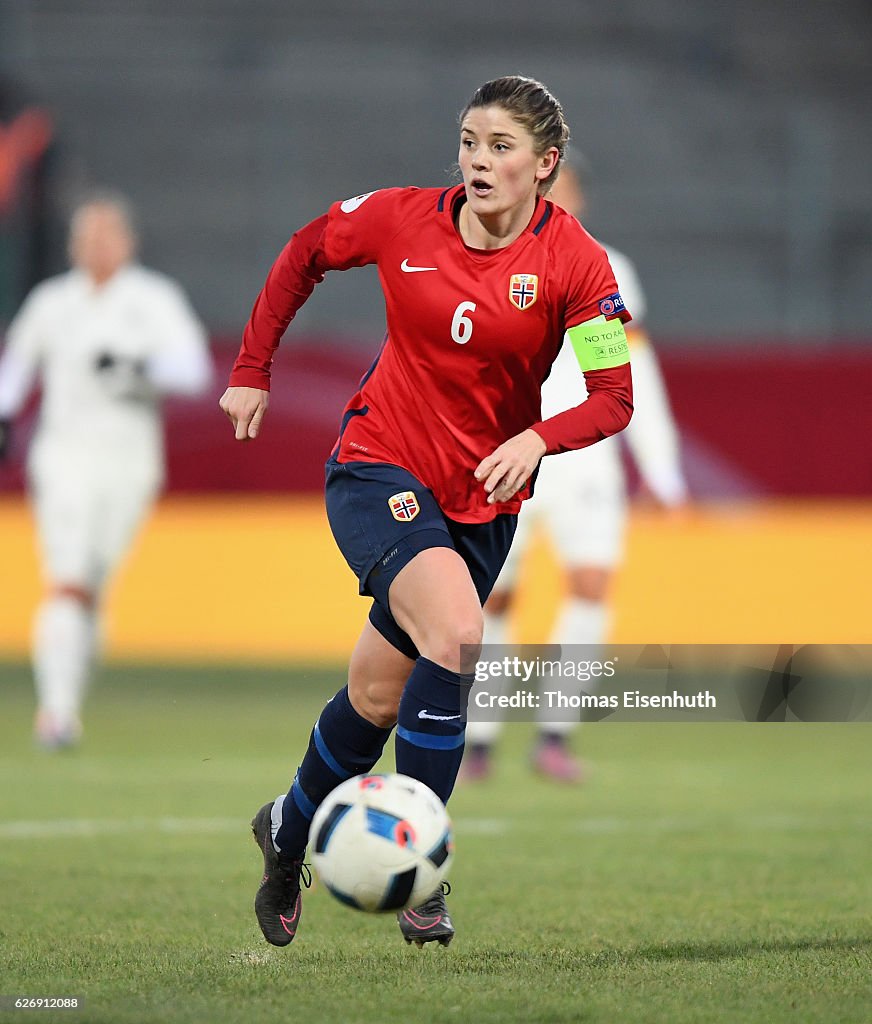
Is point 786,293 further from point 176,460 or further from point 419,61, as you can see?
point 176,460

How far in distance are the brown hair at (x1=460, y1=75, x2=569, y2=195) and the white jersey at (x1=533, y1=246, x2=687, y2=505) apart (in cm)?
309

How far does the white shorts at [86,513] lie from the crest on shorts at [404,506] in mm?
4692

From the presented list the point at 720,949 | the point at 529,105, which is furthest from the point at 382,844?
the point at 529,105

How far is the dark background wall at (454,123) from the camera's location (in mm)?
16375

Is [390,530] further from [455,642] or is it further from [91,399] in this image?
[91,399]

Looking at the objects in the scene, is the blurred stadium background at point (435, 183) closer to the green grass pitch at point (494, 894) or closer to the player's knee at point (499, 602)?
the green grass pitch at point (494, 894)

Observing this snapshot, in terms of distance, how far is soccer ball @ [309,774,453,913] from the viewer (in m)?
3.77

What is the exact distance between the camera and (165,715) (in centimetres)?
976

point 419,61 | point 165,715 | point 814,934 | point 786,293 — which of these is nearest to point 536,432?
point 814,934

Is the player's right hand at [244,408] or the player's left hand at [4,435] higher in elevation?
the player's right hand at [244,408]

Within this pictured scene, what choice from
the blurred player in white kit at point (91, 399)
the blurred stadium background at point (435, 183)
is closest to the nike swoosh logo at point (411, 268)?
the blurred player in white kit at point (91, 399)

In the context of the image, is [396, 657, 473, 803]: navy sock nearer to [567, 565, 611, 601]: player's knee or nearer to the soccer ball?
the soccer ball

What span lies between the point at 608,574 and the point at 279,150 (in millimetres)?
9954

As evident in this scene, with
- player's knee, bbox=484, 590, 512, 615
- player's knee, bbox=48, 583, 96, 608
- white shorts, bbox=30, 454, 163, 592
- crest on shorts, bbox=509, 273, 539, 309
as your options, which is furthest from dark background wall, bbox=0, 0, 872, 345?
crest on shorts, bbox=509, 273, 539, 309
